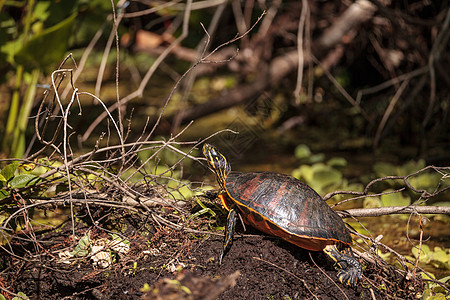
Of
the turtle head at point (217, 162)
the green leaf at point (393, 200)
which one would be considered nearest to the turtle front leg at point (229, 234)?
the turtle head at point (217, 162)

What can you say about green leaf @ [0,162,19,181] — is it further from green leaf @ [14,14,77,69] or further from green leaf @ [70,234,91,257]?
green leaf @ [14,14,77,69]

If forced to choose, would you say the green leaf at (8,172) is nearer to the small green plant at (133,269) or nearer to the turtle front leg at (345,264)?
the small green plant at (133,269)

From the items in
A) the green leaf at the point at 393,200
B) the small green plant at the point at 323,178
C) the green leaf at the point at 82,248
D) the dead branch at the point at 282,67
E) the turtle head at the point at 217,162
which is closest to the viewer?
the green leaf at the point at 82,248

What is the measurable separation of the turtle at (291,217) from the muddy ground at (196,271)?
0.06 m

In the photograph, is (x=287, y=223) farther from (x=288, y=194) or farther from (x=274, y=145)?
(x=274, y=145)

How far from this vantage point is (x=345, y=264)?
170 centimetres

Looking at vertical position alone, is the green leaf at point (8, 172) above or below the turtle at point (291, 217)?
above

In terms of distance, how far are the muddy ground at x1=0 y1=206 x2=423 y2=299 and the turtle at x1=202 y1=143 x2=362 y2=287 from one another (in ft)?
0.20

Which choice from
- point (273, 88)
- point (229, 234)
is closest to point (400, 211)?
point (229, 234)

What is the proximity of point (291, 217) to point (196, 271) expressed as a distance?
413mm

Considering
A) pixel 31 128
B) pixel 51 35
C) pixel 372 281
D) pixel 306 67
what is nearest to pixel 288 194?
pixel 372 281

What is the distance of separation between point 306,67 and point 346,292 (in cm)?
344

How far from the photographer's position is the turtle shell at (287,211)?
64.6 inches

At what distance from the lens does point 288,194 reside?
5.72ft
